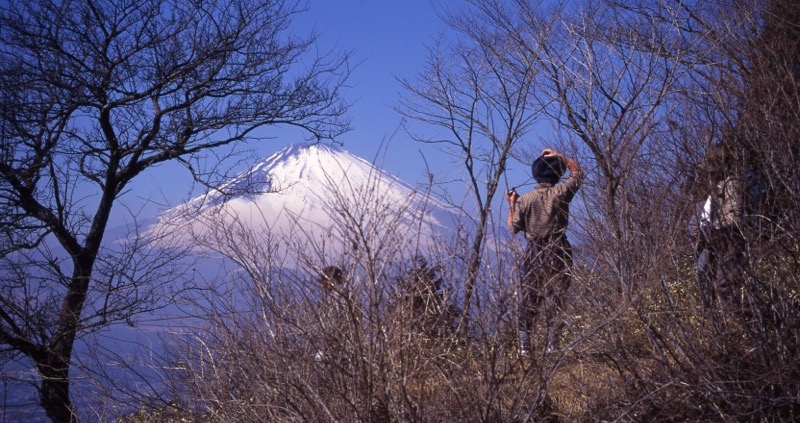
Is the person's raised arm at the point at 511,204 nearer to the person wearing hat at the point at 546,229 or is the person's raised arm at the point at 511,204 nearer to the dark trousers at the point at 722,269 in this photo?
the person wearing hat at the point at 546,229

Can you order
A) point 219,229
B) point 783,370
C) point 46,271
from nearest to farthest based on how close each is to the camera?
point 783,370 → point 219,229 → point 46,271

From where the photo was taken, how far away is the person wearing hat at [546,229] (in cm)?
412

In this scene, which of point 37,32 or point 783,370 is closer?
point 783,370

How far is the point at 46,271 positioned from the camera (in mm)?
9383

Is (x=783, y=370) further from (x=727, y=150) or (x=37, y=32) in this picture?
(x=37, y=32)

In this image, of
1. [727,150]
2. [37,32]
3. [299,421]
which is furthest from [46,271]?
[727,150]

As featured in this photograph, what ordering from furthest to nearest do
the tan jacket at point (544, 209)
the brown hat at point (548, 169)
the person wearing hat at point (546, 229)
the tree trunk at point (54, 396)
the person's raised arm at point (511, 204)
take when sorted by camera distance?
1. the tree trunk at point (54, 396)
2. the person's raised arm at point (511, 204)
3. the brown hat at point (548, 169)
4. the tan jacket at point (544, 209)
5. the person wearing hat at point (546, 229)

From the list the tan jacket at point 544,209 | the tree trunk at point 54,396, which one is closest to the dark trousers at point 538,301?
the tan jacket at point 544,209

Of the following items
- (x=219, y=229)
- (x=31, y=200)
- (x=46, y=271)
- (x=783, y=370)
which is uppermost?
(x=31, y=200)

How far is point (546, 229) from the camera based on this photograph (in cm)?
573

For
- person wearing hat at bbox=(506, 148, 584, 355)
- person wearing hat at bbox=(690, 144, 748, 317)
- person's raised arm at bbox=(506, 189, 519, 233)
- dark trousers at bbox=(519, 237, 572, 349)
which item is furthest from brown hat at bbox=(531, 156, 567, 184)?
dark trousers at bbox=(519, 237, 572, 349)

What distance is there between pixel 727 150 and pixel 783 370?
1339mm

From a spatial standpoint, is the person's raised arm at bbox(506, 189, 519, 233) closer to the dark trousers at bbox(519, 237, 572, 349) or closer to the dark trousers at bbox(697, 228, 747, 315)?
the dark trousers at bbox(519, 237, 572, 349)

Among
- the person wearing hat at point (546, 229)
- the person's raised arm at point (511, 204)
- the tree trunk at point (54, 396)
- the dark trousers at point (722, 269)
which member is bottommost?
the dark trousers at point (722, 269)
